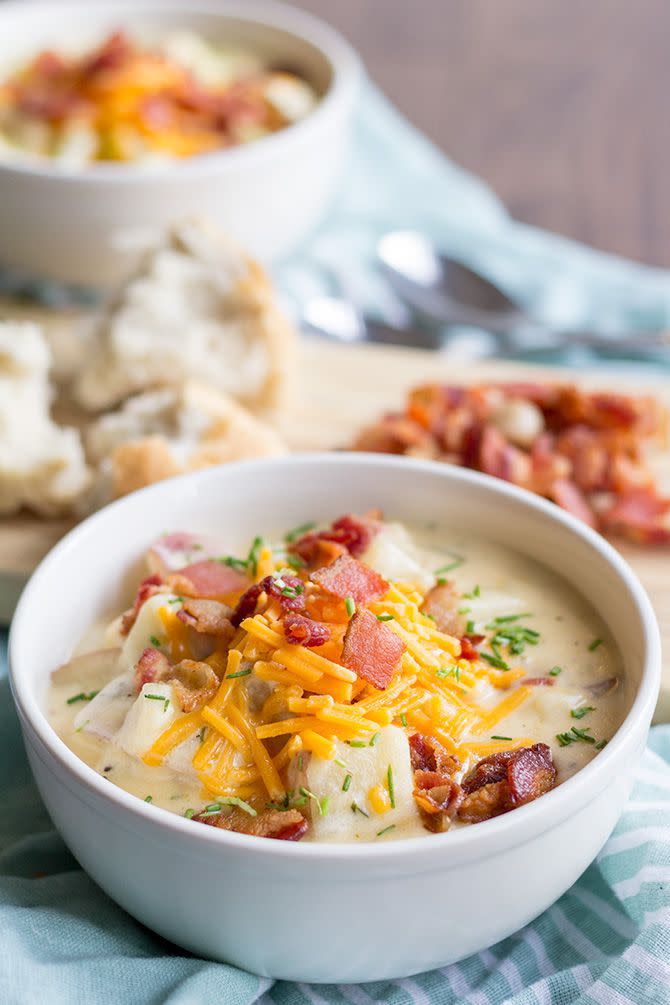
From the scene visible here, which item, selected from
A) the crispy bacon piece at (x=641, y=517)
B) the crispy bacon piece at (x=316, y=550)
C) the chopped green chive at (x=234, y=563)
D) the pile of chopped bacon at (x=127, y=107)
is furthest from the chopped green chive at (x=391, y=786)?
the pile of chopped bacon at (x=127, y=107)

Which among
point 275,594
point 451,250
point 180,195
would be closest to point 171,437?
point 180,195

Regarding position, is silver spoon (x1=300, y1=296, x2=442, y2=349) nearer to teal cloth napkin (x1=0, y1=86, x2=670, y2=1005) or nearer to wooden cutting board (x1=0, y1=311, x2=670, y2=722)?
wooden cutting board (x1=0, y1=311, x2=670, y2=722)

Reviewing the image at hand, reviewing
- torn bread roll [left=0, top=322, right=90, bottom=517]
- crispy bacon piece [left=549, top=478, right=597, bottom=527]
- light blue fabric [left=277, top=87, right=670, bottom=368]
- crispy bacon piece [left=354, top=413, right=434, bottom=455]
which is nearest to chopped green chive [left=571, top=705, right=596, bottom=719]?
crispy bacon piece [left=549, top=478, right=597, bottom=527]

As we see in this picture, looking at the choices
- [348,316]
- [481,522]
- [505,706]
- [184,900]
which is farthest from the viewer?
[348,316]

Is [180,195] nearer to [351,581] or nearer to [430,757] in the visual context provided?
[351,581]

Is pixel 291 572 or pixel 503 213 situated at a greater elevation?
pixel 291 572

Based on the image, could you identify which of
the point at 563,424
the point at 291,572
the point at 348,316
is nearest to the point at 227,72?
the point at 348,316

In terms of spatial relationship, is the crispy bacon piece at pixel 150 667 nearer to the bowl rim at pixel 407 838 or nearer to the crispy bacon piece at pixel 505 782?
the bowl rim at pixel 407 838

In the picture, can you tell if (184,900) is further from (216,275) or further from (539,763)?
(216,275)
